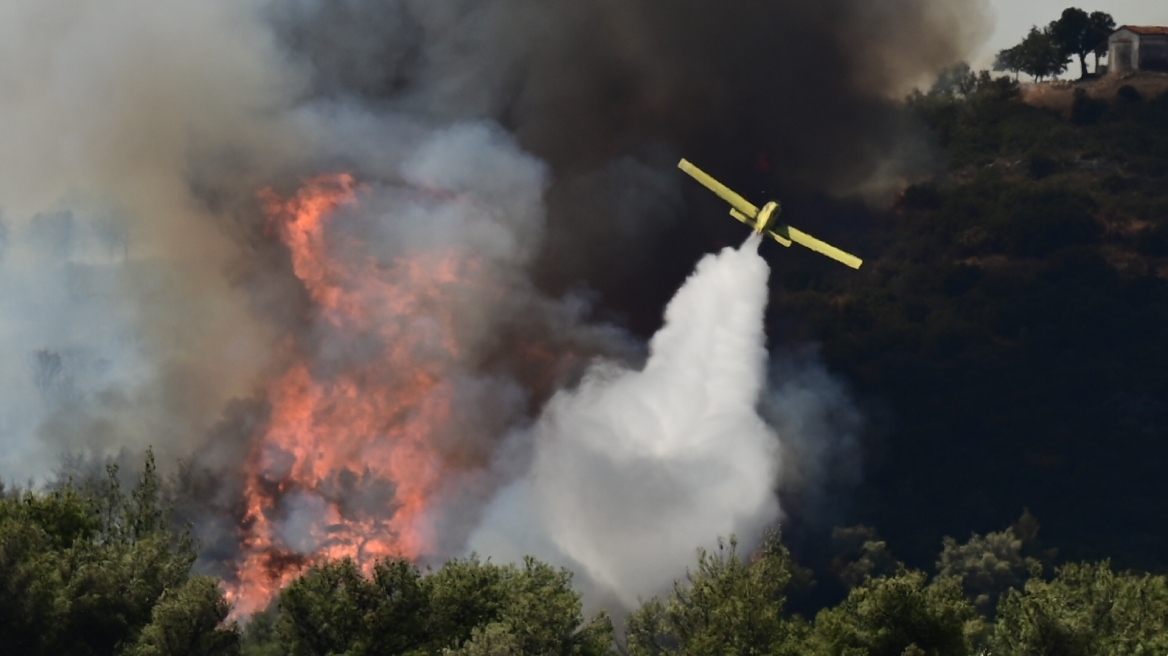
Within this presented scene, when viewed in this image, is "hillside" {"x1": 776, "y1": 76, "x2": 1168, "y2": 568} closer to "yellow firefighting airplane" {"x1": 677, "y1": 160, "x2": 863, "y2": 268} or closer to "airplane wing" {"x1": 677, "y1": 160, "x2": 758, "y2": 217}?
"yellow firefighting airplane" {"x1": 677, "y1": 160, "x2": 863, "y2": 268}

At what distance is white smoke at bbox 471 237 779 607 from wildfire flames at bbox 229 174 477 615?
689 cm

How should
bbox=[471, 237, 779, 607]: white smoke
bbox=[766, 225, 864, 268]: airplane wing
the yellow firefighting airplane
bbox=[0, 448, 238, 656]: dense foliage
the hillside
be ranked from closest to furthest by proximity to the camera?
bbox=[0, 448, 238, 656]: dense foliage < the yellow firefighting airplane < bbox=[766, 225, 864, 268]: airplane wing < bbox=[471, 237, 779, 607]: white smoke < the hillside

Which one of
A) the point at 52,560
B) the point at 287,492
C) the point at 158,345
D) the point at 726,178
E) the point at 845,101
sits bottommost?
the point at 52,560

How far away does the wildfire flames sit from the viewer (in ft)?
434

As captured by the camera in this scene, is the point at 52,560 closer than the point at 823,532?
Yes

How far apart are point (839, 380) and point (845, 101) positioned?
25594 millimetres

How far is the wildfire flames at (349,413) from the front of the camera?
132m

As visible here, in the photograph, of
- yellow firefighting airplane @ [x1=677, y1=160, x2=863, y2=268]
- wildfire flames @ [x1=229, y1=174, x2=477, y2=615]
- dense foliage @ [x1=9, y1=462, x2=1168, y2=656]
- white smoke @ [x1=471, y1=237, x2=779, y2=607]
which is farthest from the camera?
wildfire flames @ [x1=229, y1=174, x2=477, y2=615]

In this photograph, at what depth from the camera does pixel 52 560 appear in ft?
340

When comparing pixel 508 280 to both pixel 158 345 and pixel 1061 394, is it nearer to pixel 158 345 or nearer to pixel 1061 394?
pixel 158 345

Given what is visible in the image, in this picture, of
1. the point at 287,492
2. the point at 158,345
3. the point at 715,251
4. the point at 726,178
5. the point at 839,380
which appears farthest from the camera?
the point at 839,380

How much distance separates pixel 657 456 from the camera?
13400 centimetres

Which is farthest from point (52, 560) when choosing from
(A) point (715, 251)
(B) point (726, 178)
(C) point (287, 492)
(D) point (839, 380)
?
(D) point (839, 380)

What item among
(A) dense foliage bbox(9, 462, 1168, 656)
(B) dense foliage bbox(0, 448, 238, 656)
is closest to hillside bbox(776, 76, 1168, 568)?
(A) dense foliage bbox(9, 462, 1168, 656)
